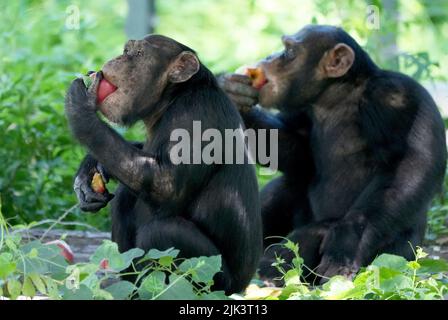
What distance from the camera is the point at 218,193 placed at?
680cm

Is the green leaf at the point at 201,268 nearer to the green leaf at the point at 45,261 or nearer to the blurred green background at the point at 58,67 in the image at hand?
the green leaf at the point at 45,261

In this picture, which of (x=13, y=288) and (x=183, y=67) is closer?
(x=13, y=288)

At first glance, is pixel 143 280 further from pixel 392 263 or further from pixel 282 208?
pixel 282 208

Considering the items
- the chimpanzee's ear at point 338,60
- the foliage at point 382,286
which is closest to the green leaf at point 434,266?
the foliage at point 382,286

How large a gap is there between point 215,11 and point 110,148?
1599 cm

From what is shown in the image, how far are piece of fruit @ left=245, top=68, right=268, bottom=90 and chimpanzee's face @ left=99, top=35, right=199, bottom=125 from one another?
1.70 m

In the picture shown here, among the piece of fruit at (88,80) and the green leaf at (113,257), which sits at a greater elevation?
the piece of fruit at (88,80)

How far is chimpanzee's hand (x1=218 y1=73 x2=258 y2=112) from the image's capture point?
8758 mm

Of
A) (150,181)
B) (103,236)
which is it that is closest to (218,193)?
(150,181)

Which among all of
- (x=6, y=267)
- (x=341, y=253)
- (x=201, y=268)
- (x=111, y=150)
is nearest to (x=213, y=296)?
(x=201, y=268)

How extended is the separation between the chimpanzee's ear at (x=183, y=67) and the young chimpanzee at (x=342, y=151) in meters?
1.62

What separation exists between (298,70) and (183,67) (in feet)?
6.49

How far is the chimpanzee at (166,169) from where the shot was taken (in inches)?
261

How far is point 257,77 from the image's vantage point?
888cm
